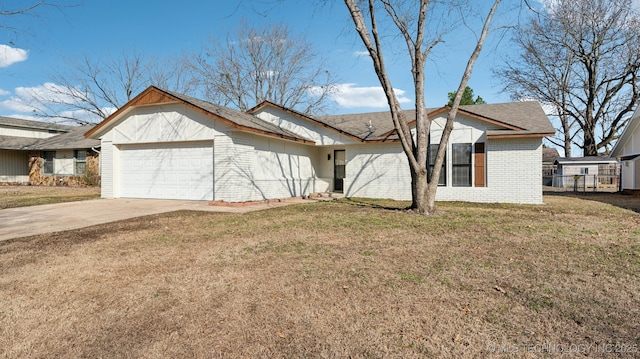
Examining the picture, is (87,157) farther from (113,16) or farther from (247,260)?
→ (247,260)

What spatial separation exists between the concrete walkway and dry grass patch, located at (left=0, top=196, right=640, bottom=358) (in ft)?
4.10

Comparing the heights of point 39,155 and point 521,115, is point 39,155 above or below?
below

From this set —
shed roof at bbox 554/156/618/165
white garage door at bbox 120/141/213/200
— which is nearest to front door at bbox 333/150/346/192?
white garage door at bbox 120/141/213/200

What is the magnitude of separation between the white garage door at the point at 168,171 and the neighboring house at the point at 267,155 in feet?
0.13

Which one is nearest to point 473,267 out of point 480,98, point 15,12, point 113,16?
point 15,12

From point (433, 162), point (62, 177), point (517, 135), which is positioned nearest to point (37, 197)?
point (62, 177)

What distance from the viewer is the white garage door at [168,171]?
519 inches

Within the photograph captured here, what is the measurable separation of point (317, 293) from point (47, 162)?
2917cm

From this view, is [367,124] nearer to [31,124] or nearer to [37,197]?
[37,197]

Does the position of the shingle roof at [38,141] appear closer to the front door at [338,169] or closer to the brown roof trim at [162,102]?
the brown roof trim at [162,102]

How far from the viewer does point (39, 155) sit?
25.4m

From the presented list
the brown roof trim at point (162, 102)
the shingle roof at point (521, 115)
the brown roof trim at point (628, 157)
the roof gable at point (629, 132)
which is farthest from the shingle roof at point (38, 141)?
the brown roof trim at point (628, 157)

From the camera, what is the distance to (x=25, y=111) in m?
30.3

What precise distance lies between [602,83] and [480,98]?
47.7ft
